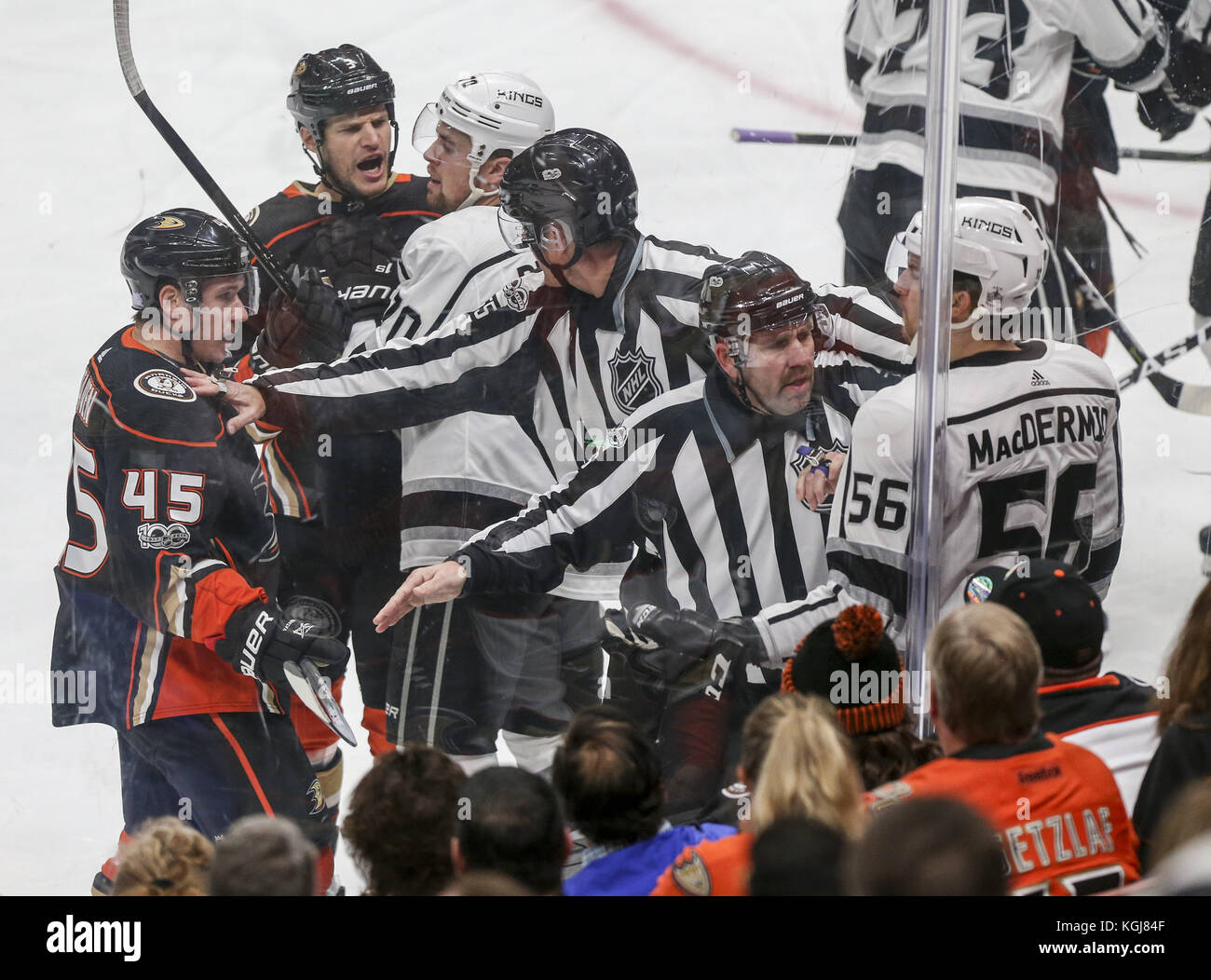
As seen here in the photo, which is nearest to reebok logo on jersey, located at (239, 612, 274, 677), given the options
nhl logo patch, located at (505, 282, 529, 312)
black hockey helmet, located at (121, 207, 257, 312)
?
black hockey helmet, located at (121, 207, 257, 312)

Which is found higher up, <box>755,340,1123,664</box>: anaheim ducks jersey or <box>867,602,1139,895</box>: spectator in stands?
<box>755,340,1123,664</box>: anaheim ducks jersey

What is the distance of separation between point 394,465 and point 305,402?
248 mm

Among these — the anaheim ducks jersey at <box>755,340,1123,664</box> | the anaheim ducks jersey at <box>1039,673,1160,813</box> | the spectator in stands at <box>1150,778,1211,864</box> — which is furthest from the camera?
the anaheim ducks jersey at <box>755,340,1123,664</box>

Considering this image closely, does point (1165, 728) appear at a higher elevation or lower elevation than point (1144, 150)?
lower

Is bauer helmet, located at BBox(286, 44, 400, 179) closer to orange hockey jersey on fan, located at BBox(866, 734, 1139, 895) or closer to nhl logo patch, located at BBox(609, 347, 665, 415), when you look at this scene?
nhl logo patch, located at BBox(609, 347, 665, 415)

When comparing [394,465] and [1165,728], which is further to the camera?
[394,465]

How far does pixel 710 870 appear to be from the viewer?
1812 millimetres

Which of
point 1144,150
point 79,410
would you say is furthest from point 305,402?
point 1144,150

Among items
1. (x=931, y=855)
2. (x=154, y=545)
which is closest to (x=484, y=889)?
(x=931, y=855)

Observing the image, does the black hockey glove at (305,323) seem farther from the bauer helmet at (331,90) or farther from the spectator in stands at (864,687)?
the spectator in stands at (864,687)

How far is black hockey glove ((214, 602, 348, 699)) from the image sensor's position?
10.2 ft

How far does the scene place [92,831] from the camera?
322 cm

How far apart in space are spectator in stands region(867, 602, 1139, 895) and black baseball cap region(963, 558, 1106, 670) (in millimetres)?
266

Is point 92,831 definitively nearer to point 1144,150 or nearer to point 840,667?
point 840,667
